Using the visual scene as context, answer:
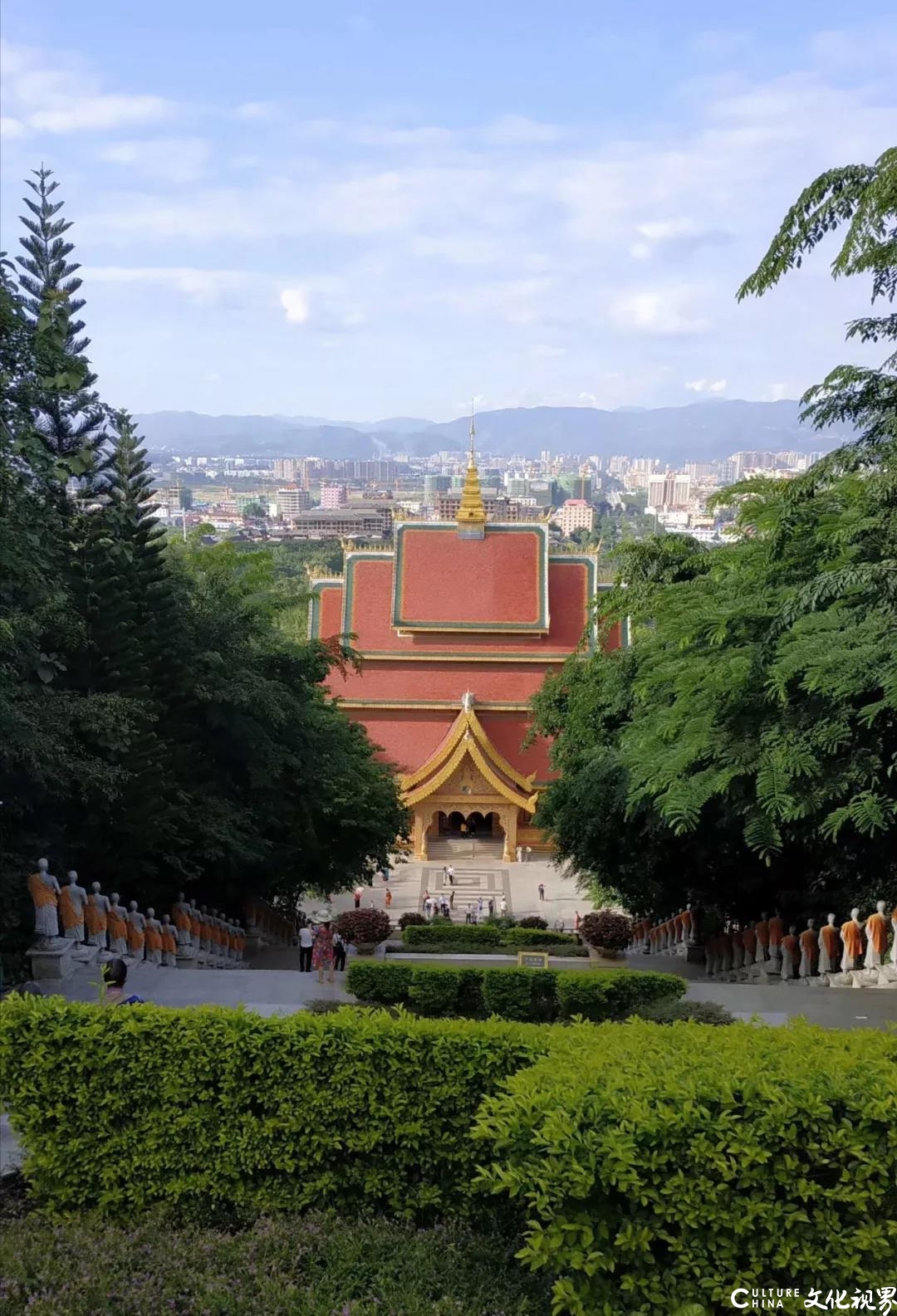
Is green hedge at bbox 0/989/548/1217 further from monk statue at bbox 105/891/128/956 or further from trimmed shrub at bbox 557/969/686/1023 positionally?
monk statue at bbox 105/891/128/956

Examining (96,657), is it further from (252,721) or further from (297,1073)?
(297,1073)

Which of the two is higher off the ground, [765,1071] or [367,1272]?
[765,1071]

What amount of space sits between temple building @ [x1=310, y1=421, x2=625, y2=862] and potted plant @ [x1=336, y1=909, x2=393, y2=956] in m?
15.5

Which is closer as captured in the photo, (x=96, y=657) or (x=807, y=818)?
(x=807, y=818)

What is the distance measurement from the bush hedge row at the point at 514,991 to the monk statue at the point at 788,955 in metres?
3.34

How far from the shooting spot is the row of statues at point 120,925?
31.7ft

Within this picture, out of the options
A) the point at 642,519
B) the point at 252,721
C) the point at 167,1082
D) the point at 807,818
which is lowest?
the point at 167,1082

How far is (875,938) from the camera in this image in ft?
34.4

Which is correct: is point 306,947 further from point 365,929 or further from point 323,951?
point 365,929

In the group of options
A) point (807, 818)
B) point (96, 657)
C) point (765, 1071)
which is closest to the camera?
point (765, 1071)

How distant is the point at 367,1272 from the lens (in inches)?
195

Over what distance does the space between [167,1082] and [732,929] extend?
1024 cm

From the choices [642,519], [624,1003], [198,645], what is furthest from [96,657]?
[642,519]

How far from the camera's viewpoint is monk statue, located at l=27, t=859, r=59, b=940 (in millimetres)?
9594
